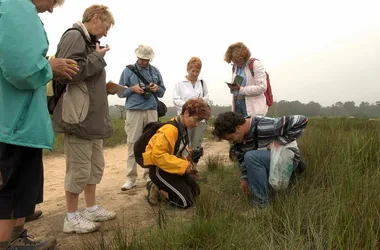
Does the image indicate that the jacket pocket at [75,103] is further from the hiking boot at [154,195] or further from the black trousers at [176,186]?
the hiking boot at [154,195]

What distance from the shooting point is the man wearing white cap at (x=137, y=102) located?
453 centimetres

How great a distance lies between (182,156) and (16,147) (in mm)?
1919

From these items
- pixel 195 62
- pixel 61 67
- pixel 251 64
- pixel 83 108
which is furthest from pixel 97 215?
pixel 195 62

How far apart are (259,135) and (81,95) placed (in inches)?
65.7

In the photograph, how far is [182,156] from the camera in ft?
12.0

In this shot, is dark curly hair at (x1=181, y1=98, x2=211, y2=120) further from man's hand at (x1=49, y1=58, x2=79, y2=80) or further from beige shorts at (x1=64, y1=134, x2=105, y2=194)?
man's hand at (x1=49, y1=58, x2=79, y2=80)

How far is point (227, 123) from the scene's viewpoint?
10.1 feet

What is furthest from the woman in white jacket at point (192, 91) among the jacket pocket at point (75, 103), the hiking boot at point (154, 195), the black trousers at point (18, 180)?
the black trousers at point (18, 180)

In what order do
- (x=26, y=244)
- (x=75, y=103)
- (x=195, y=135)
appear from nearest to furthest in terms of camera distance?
(x=26, y=244) < (x=75, y=103) < (x=195, y=135)

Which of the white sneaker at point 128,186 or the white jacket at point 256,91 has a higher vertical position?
the white jacket at point 256,91

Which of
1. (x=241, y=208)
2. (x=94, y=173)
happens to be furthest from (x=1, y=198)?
(x=241, y=208)

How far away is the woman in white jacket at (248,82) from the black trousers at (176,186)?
4.31 feet

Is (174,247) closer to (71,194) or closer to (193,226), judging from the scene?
(193,226)

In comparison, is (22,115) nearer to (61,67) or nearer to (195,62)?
(61,67)
